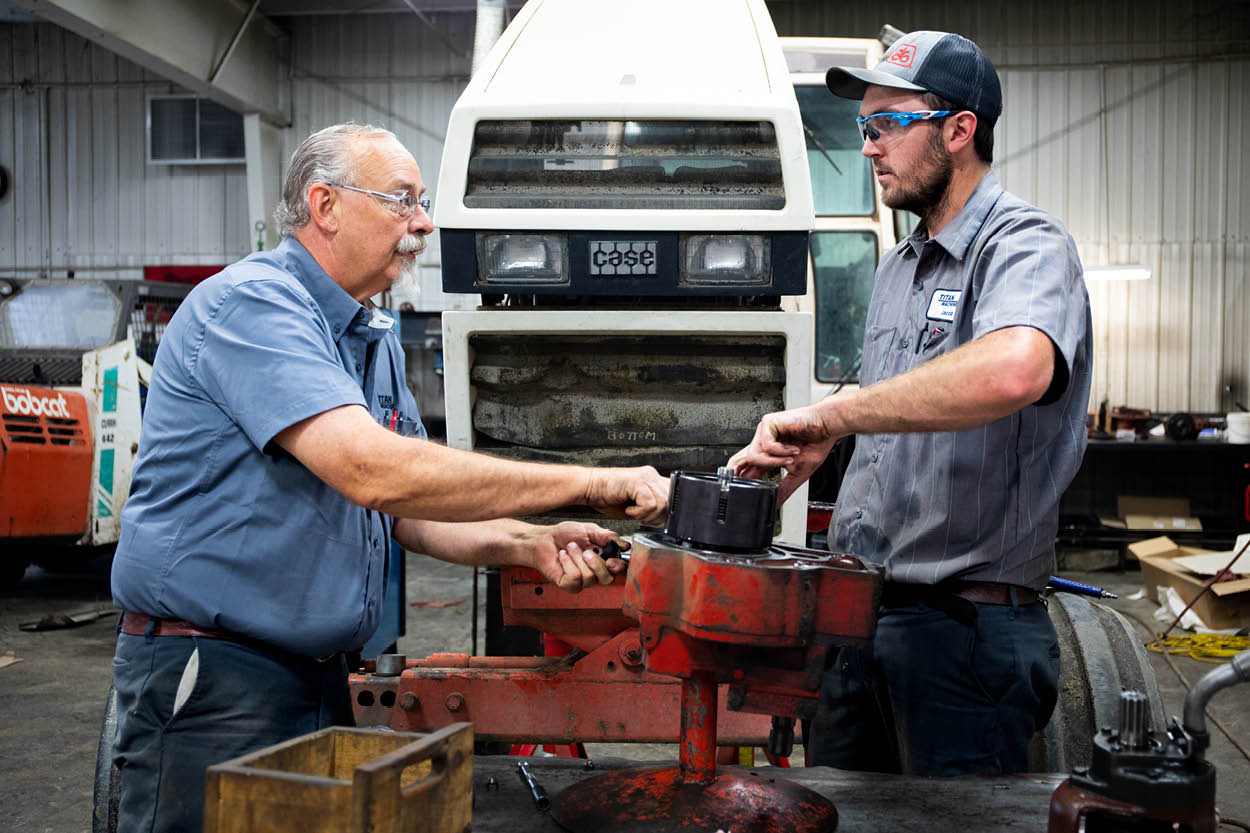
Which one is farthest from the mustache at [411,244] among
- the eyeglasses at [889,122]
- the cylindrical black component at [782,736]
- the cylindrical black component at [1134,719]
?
the cylindrical black component at [1134,719]

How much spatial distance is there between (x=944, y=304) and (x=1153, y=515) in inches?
279

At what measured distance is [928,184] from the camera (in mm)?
1987

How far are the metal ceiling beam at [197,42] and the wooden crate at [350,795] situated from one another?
7.38m

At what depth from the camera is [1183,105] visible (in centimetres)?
977

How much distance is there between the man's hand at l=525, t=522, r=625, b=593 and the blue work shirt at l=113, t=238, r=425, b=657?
1.20 ft

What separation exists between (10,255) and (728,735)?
1118 centimetres

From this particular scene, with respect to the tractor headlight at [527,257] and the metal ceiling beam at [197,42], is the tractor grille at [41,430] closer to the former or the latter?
the metal ceiling beam at [197,42]

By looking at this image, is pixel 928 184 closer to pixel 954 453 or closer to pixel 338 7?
pixel 954 453

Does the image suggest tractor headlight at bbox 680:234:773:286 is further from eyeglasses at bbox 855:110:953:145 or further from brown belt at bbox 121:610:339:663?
brown belt at bbox 121:610:339:663

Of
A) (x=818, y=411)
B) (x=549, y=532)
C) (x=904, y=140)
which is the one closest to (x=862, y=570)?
(x=818, y=411)

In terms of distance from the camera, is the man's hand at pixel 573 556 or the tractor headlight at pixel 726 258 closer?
the man's hand at pixel 573 556

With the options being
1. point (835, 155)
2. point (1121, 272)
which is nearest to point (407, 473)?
point (835, 155)

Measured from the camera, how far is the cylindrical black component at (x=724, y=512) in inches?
56.7

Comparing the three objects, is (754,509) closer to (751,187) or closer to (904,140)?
(904,140)
